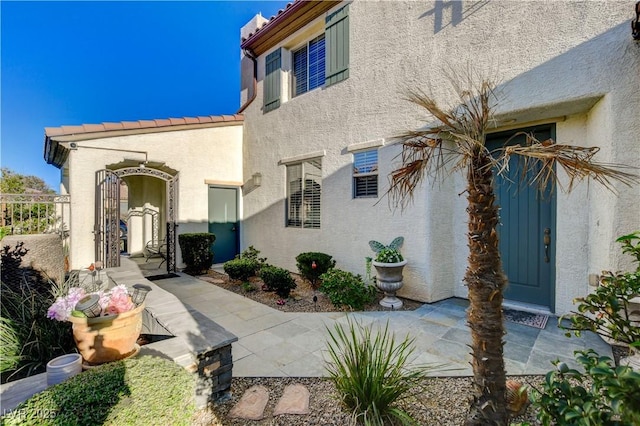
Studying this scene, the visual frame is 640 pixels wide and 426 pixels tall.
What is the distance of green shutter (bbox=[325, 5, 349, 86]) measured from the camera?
6.57 metres

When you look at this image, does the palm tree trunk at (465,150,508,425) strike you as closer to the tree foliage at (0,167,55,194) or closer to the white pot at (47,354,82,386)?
the white pot at (47,354,82,386)

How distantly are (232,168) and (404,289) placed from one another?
668 cm

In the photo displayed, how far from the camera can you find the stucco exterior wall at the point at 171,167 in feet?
22.1

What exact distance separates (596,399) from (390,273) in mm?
3803

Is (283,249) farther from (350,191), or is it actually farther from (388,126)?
(388,126)

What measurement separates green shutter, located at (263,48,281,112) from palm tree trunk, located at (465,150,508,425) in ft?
24.5

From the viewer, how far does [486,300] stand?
1.82m

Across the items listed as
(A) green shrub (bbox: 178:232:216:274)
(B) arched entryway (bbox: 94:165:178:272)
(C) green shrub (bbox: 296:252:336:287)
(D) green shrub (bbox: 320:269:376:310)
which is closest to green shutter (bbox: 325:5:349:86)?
(C) green shrub (bbox: 296:252:336:287)

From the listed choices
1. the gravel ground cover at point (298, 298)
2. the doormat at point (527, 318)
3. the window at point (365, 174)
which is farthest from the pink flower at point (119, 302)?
the doormat at point (527, 318)

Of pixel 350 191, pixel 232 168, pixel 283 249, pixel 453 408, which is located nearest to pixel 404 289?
pixel 350 191

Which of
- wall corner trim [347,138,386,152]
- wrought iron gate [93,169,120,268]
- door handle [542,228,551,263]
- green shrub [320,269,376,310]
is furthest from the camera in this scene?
wrought iron gate [93,169,120,268]

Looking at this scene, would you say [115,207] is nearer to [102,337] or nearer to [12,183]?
[102,337]

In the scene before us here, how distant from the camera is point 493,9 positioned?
4.52 meters

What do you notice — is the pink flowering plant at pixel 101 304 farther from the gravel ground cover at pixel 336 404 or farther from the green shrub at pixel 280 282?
the green shrub at pixel 280 282
